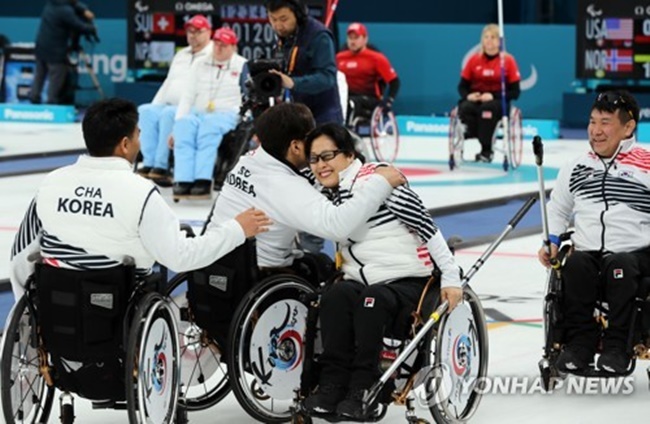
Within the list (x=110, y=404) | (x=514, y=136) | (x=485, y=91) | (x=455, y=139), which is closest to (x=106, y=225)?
(x=110, y=404)

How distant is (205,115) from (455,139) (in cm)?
316

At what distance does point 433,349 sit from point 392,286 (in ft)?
0.80

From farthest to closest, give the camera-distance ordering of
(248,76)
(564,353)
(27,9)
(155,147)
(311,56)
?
(27,9) < (155,147) < (248,76) < (311,56) < (564,353)

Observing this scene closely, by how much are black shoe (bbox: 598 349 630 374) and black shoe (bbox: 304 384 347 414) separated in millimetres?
1103

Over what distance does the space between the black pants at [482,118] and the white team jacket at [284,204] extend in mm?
8595

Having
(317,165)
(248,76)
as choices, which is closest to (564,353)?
(317,165)

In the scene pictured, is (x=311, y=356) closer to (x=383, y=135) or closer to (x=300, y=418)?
(x=300, y=418)

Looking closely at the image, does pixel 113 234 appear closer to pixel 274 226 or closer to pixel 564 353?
pixel 274 226

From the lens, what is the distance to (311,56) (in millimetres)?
8000

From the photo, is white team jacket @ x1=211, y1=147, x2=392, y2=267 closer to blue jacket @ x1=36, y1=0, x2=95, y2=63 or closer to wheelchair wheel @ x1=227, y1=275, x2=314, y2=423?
wheelchair wheel @ x1=227, y1=275, x2=314, y2=423

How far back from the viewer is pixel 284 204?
5.42 metres

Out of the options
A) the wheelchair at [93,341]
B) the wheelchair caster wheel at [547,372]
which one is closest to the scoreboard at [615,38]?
the wheelchair caster wheel at [547,372]

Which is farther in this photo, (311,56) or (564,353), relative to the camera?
(311,56)

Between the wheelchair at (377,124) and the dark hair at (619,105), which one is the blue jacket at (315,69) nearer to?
the dark hair at (619,105)
